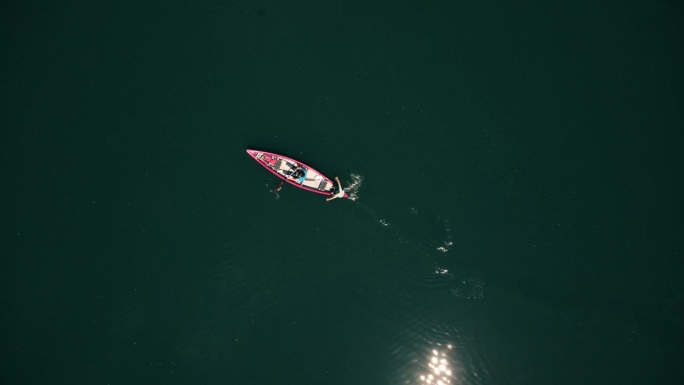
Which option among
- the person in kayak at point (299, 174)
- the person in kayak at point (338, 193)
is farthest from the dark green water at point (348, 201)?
the person in kayak at point (299, 174)

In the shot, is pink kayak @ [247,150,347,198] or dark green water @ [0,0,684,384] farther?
dark green water @ [0,0,684,384]

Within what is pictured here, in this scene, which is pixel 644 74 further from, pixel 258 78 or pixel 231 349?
pixel 231 349

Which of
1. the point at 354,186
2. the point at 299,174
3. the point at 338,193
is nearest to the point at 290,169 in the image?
the point at 299,174

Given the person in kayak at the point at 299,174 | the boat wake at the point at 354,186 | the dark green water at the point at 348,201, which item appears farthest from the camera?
the boat wake at the point at 354,186

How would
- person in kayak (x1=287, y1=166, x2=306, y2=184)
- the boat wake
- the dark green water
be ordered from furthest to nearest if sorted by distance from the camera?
the boat wake → the dark green water → person in kayak (x1=287, y1=166, x2=306, y2=184)

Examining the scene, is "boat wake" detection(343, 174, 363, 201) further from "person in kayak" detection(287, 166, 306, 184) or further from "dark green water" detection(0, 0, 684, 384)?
"person in kayak" detection(287, 166, 306, 184)

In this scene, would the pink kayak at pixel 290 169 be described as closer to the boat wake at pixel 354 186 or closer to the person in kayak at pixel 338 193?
the person in kayak at pixel 338 193

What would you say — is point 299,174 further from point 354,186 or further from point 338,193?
point 354,186

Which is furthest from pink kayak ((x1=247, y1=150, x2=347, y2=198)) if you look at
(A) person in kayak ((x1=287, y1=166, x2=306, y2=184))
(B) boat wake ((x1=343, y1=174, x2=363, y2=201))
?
(B) boat wake ((x1=343, y1=174, x2=363, y2=201))
